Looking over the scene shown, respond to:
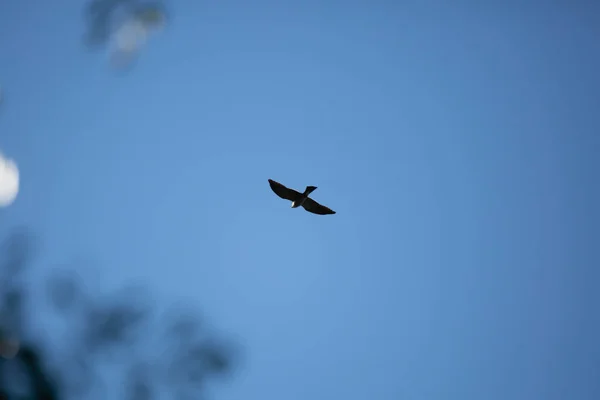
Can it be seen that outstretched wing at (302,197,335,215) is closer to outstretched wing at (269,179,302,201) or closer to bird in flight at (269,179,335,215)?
bird in flight at (269,179,335,215)

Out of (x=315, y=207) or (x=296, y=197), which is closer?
(x=296, y=197)

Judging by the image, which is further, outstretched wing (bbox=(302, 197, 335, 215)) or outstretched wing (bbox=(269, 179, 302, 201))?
outstretched wing (bbox=(302, 197, 335, 215))

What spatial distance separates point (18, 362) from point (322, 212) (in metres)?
25.8

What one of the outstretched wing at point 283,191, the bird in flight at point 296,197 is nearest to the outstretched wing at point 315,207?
the bird in flight at point 296,197

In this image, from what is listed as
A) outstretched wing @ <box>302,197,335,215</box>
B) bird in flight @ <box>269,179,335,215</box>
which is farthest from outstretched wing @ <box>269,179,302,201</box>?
outstretched wing @ <box>302,197,335,215</box>

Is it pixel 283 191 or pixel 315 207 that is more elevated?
pixel 315 207

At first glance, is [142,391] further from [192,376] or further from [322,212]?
[322,212]

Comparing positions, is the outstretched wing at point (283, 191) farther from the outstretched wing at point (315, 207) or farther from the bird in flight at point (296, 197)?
the outstretched wing at point (315, 207)

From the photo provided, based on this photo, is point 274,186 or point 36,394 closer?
point 274,186

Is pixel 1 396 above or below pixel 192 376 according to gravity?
below

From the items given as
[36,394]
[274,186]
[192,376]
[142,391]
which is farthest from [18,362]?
[274,186]

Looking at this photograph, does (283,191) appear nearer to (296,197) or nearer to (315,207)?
(296,197)

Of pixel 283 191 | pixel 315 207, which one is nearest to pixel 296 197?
pixel 283 191

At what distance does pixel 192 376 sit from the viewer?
137 ft
